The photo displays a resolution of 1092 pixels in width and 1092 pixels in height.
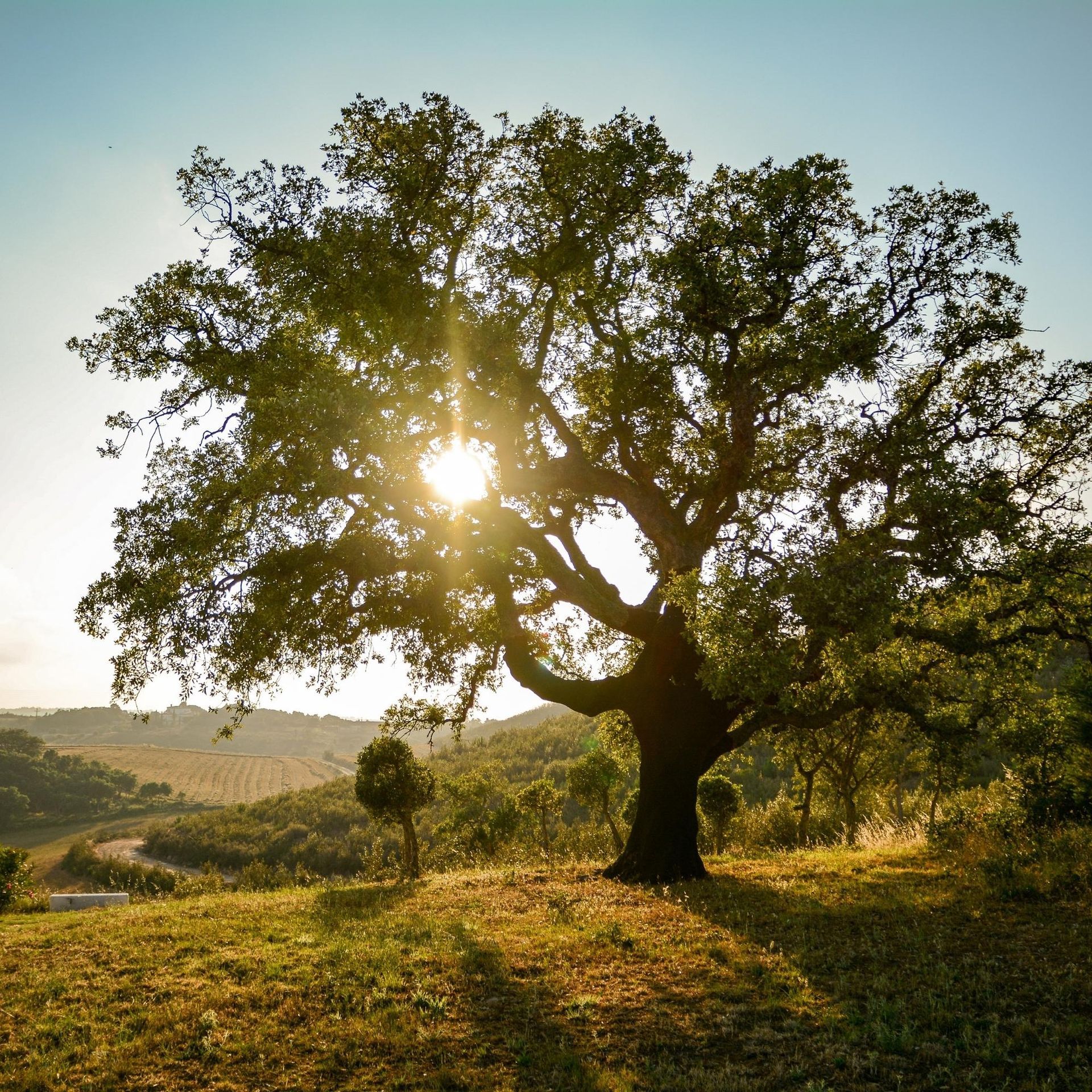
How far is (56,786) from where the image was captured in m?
78.1

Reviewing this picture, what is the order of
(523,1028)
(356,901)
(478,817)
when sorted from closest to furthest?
(523,1028), (356,901), (478,817)

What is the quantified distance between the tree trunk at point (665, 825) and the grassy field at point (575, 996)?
232cm

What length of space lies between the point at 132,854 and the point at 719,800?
4972cm

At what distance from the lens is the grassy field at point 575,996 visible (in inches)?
217

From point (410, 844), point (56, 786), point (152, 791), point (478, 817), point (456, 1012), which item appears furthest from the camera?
point (152, 791)

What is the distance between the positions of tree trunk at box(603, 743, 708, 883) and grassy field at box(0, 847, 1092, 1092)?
91.4 inches

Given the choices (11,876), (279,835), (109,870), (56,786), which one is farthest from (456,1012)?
(56,786)

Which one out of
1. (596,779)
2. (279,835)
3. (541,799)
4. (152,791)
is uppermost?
(596,779)

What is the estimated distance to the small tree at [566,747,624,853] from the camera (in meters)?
26.6

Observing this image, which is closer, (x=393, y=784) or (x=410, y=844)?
(x=393, y=784)

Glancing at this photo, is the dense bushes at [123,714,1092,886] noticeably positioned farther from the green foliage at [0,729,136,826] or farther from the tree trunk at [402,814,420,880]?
the green foliage at [0,729,136,826]

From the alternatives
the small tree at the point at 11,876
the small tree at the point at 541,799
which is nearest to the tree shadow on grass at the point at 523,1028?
the small tree at the point at 11,876

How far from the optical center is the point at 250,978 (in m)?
7.97

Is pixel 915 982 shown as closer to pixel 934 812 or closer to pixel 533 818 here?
pixel 934 812
